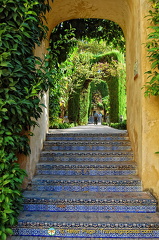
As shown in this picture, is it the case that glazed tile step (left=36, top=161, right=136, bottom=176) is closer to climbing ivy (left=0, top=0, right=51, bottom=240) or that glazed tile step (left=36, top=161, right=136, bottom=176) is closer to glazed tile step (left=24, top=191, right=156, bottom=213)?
glazed tile step (left=24, top=191, right=156, bottom=213)

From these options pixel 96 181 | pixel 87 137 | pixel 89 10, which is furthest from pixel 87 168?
pixel 89 10

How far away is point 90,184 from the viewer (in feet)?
9.78

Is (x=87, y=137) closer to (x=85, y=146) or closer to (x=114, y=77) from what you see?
(x=85, y=146)

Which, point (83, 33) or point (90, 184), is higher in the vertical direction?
point (83, 33)

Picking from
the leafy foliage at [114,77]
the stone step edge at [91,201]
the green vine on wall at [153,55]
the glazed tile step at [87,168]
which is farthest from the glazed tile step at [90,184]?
the leafy foliage at [114,77]

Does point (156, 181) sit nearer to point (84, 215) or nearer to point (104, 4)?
point (84, 215)

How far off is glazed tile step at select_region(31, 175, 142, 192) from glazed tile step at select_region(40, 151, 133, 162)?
1.60 ft

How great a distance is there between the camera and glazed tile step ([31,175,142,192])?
293cm

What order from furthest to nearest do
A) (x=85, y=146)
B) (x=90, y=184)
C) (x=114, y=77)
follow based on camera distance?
1. (x=114, y=77)
2. (x=85, y=146)
3. (x=90, y=184)

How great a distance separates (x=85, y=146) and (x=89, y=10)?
297cm

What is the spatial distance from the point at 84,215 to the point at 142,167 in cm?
105

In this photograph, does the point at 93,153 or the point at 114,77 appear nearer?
the point at 93,153

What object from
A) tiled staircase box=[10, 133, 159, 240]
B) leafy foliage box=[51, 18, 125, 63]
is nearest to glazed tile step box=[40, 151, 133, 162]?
tiled staircase box=[10, 133, 159, 240]

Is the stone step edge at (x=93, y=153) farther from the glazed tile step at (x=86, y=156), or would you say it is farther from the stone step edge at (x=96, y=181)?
the stone step edge at (x=96, y=181)
